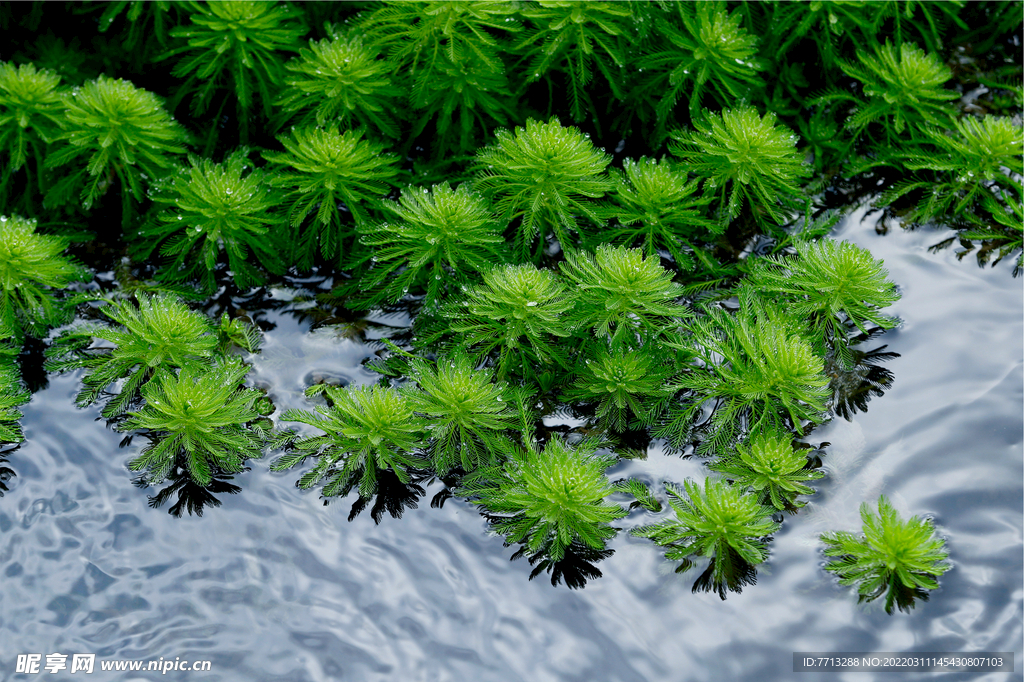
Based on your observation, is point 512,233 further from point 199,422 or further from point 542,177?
point 199,422

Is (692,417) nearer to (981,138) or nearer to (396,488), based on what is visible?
(396,488)

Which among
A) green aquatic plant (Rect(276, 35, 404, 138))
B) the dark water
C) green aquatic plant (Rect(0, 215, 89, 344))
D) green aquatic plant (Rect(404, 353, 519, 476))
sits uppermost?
green aquatic plant (Rect(276, 35, 404, 138))

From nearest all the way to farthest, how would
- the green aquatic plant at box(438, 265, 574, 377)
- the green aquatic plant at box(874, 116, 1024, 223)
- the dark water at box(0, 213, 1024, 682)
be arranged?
the dark water at box(0, 213, 1024, 682) → the green aquatic plant at box(438, 265, 574, 377) → the green aquatic plant at box(874, 116, 1024, 223)

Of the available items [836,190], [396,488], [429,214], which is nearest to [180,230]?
[429,214]

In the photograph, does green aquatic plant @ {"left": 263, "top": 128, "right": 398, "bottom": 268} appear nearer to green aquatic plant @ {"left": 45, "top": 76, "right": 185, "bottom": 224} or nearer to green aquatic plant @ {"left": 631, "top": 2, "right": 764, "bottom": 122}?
green aquatic plant @ {"left": 45, "top": 76, "right": 185, "bottom": 224}

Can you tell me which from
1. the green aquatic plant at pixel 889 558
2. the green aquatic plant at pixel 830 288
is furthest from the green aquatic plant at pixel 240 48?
the green aquatic plant at pixel 889 558

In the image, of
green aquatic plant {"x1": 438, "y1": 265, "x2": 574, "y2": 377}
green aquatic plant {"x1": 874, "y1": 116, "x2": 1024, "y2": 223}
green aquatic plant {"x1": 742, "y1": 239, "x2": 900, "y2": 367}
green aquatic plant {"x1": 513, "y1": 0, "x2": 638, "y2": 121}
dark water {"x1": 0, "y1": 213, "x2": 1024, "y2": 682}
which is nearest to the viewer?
dark water {"x1": 0, "y1": 213, "x2": 1024, "y2": 682}

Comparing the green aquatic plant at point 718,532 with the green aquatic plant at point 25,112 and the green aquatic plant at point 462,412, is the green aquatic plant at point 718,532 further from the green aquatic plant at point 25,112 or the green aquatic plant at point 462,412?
the green aquatic plant at point 25,112

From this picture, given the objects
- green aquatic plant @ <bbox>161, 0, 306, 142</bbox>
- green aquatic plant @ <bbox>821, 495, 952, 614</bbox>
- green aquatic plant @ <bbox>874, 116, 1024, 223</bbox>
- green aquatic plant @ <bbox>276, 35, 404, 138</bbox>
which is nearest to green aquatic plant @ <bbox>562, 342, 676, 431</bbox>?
green aquatic plant @ <bbox>821, 495, 952, 614</bbox>

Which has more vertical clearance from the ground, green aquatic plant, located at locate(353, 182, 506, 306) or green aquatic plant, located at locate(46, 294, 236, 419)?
green aquatic plant, located at locate(353, 182, 506, 306)
